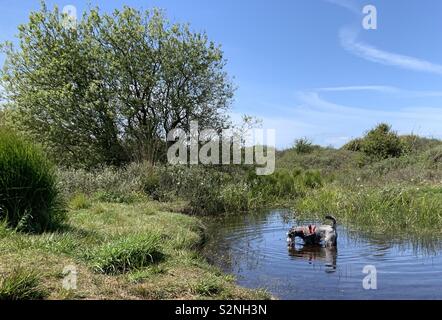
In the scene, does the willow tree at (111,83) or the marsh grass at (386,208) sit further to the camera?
the willow tree at (111,83)

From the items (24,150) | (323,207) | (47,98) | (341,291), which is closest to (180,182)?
(323,207)

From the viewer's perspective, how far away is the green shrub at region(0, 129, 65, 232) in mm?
6863

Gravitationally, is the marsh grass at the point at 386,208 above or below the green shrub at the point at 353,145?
below

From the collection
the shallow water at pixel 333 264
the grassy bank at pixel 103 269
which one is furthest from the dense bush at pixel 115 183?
the grassy bank at pixel 103 269

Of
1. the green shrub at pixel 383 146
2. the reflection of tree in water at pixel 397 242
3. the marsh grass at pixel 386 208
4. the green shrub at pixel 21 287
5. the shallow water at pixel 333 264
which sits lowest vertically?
the shallow water at pixel 333 264

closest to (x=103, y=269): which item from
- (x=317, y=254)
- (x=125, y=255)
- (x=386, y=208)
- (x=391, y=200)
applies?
(x=125, y=255)

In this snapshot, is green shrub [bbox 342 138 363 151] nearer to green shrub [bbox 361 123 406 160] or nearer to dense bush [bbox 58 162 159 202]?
green shrub [bbox 361 123 406 160]

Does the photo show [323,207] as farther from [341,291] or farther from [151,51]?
[151,51]

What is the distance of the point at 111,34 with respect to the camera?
54.9ft

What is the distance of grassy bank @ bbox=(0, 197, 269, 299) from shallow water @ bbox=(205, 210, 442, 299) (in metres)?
1.00

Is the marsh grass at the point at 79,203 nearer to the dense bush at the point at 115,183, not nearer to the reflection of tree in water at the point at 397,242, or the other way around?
the dense bush at the point at 115,183

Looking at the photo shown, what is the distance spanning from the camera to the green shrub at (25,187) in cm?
686

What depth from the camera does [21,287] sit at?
4148mm
